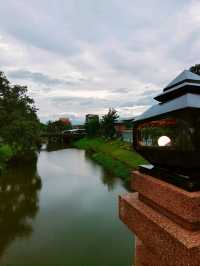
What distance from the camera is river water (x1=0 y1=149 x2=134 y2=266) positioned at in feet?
23.9

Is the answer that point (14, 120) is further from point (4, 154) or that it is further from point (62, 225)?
point (62, 225)

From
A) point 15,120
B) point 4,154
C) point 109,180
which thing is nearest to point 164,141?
point 109,180

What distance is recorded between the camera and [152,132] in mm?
2262

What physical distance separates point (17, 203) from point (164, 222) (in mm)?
11906

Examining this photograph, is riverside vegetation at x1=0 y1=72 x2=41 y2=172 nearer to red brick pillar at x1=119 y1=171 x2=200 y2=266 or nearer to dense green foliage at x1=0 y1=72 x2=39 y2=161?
dense green foliage at x1=0 y1=72 x2=39 y2=161

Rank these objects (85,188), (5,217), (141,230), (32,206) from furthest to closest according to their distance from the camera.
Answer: (85,188) → (32,206) → (5,217) → (141,230)

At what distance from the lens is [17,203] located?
39.5ft

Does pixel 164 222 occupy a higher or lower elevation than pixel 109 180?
higher

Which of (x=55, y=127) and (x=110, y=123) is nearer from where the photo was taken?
(x=110, y=123)

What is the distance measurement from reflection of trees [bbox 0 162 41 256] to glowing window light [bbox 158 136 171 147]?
803cm

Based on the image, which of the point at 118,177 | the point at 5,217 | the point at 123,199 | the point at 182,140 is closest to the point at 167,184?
the point at 182,140

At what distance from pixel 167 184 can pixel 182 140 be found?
0.48 m

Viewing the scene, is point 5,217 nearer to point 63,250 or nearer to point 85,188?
point 63,250

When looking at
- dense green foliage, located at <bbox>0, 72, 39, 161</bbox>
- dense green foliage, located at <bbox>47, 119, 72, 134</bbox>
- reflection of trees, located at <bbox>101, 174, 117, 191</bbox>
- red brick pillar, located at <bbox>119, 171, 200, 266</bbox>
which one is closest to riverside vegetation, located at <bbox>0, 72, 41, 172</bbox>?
dense green foliage, located at <bbox>0, 72, 39, 161</bbox>
